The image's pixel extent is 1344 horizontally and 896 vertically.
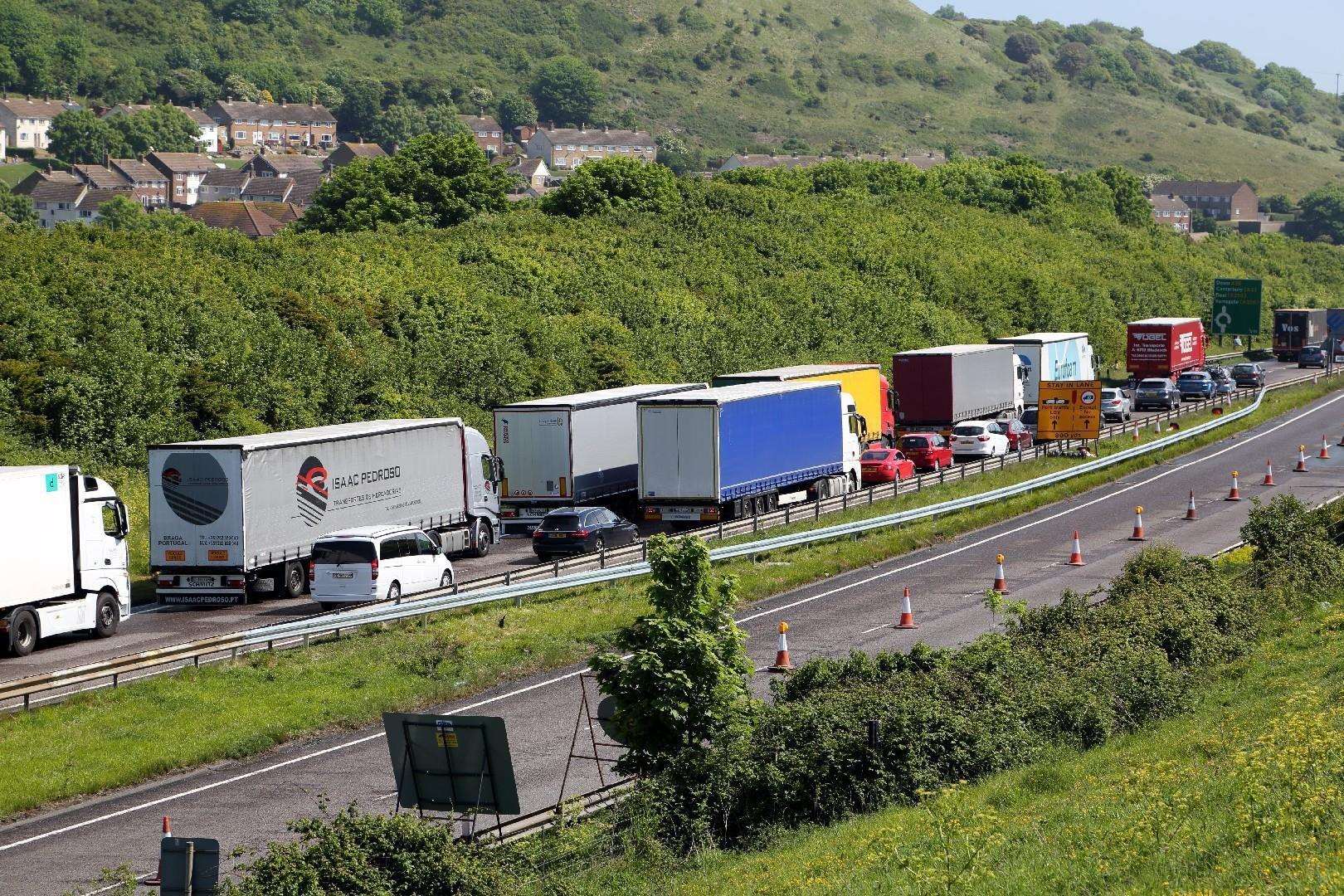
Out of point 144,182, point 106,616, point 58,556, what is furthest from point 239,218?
point 58,556

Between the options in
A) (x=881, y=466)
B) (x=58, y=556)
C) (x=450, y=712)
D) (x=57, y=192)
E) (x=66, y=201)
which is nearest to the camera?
(x=450, y=712)

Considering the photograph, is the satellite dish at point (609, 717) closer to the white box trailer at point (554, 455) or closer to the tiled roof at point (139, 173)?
the white box trailer at point (554, 455)

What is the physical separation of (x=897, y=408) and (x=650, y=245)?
3638 cm

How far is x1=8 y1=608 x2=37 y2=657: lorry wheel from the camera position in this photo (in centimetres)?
2905

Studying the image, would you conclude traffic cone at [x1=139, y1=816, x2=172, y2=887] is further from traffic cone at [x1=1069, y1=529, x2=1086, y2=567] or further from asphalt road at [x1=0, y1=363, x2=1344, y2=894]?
traffic cone at [x1=1069, y1=529, x2=1086, y2=567]

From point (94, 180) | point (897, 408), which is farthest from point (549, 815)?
point (94, 180)

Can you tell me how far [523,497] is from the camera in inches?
1705

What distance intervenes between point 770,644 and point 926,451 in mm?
24361

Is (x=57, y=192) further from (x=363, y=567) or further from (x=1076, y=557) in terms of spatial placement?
(x=1076, y=557)

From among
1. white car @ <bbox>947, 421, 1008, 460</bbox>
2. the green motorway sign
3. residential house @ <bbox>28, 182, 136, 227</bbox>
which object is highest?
residential house @ <bbox>28, 182, 136, 227</bbox>

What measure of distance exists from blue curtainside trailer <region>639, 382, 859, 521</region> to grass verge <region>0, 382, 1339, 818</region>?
487cm

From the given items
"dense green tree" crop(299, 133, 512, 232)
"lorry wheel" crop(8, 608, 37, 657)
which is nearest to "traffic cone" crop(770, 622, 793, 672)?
"lorry wheel" crop(8, 608, 37, 657)

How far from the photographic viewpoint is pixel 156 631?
31.9m

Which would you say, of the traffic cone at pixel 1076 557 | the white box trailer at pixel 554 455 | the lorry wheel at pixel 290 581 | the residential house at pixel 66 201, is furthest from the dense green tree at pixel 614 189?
the residential house at pixel 66 201
